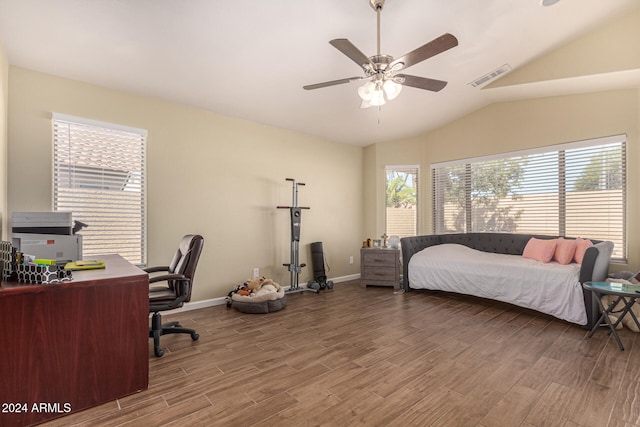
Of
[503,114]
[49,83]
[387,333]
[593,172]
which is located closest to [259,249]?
[387,333]

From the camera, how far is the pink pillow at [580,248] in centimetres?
351

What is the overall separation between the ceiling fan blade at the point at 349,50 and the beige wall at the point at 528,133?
3.40 metres

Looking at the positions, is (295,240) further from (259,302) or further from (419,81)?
(419,81)

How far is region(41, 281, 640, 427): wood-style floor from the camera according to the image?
169cm

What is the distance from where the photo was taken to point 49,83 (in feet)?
9.30

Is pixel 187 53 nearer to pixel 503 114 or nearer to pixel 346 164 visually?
pixel 346 164

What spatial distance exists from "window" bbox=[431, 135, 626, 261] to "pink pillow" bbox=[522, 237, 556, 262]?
1.35ft

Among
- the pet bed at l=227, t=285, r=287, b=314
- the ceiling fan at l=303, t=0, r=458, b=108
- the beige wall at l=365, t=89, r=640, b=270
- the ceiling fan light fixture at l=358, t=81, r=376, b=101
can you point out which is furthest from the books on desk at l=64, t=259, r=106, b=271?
the beige wall at l=365, t=89, r=640, b=270

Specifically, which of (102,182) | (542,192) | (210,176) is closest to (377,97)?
(210,176)

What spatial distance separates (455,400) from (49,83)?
14.0 ft

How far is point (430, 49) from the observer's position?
1969 mm

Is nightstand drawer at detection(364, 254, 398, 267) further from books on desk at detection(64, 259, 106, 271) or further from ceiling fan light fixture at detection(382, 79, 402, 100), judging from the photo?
books on desk at detection(64, 259, 106, 271)

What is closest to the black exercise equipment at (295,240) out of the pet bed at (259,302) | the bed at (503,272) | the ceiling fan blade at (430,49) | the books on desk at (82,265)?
the pet bed at (259,302)

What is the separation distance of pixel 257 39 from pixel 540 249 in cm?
411
